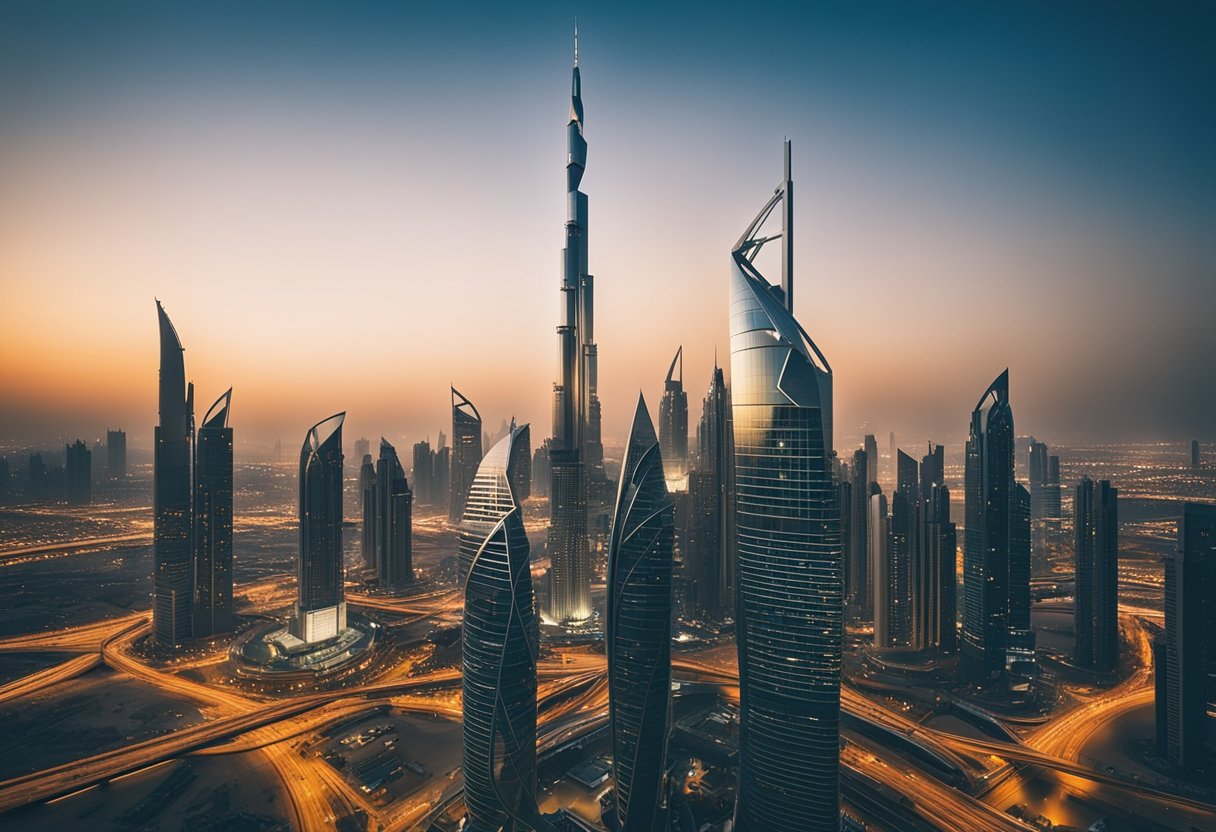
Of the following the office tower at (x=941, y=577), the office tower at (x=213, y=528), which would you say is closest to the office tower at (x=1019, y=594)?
the office tower at (x=941, y=577)

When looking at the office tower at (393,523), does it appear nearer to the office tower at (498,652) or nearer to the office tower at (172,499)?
the office tower at (172,499)

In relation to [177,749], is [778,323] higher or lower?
higher

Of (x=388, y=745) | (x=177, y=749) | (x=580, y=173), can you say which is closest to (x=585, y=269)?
(x=580, y=173)

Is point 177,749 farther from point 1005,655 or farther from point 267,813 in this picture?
point 1005,655

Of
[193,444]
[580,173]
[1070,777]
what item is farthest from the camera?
[580,173]

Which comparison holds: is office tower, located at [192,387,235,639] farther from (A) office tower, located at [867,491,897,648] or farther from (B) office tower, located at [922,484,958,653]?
(B) office tower, located at [922,484,958,653]

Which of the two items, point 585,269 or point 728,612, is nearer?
point 728,612

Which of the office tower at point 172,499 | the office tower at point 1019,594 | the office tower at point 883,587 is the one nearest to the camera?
the office tower at point 1019,594
